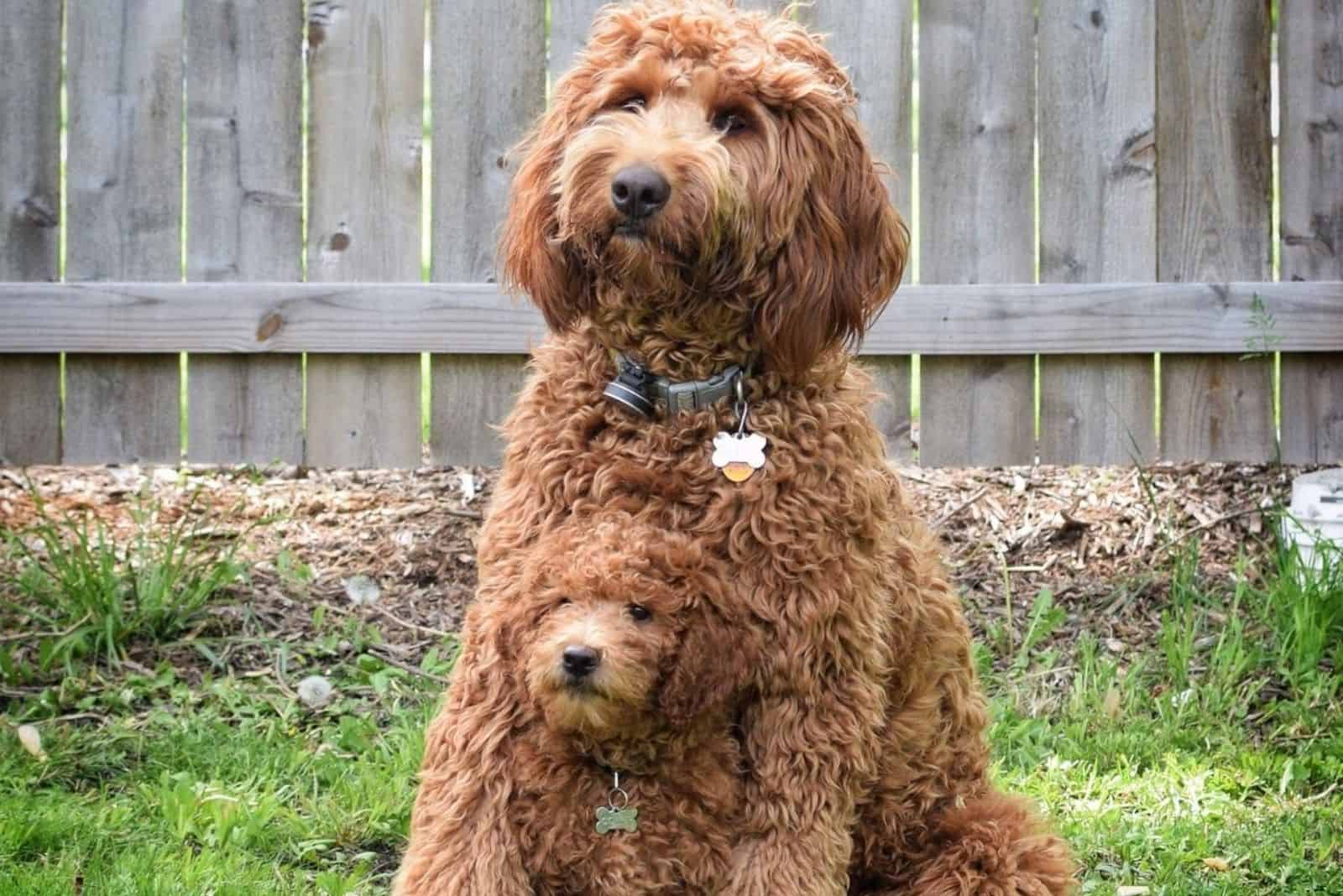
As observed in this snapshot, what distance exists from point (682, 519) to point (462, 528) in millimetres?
2698

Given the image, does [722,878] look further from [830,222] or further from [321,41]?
[321,41]

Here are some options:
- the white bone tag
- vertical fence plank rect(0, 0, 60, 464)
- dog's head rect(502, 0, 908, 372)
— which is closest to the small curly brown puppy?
the white bone tag

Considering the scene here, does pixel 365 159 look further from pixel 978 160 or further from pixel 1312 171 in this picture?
pixel 1312 171

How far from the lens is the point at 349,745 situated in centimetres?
439

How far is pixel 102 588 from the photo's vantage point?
4.70m

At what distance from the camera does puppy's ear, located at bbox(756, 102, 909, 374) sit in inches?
114

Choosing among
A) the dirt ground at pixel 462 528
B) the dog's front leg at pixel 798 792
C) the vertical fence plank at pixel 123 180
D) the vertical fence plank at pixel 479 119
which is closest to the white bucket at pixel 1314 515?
the dirt ground at pixel 462 528

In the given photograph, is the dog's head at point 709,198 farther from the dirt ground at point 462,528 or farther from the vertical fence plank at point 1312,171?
the vertical fence plank at point 1312,171

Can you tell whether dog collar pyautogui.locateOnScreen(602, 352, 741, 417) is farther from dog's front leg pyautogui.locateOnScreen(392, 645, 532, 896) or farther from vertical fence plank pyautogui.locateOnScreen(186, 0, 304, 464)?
vertical fence plank pyautogui.locateOnScreen(186, 0, 304, 464)

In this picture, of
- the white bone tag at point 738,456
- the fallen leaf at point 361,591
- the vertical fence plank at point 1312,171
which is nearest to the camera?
the white bone tag at point 738,456

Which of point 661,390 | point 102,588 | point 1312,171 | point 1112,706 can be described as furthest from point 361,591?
point 1312,171

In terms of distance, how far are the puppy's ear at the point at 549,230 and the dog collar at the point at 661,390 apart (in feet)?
0.48

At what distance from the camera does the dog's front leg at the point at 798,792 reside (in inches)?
111

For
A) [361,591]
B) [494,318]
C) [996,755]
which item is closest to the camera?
[996,755]
